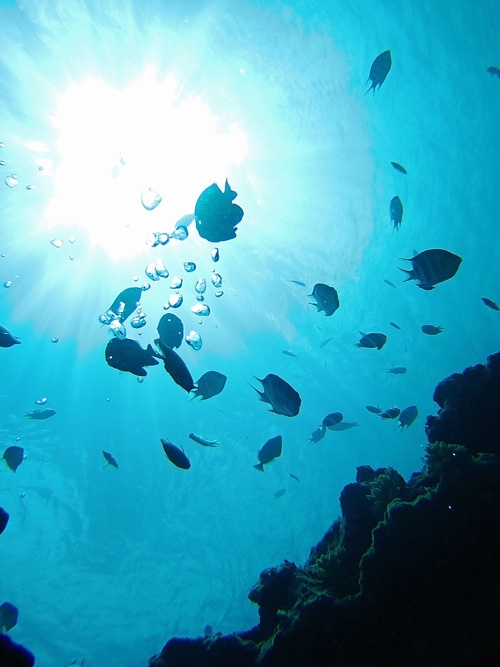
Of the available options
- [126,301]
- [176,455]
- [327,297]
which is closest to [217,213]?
[327,297]

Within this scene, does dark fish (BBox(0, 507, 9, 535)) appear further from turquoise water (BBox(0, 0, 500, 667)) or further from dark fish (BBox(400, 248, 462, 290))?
dark fish (BBox(400, 248, 462, 290))

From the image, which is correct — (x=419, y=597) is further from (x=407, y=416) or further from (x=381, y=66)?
(x=381, y=66)

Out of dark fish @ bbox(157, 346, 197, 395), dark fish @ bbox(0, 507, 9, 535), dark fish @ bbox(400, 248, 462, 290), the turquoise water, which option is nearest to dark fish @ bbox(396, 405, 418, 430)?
dark fish @ bbox(400, 248, 462, 290)

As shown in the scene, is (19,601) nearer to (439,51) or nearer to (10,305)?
(10,305)

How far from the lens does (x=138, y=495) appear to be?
3609 centimetres

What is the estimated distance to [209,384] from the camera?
16.2 feet

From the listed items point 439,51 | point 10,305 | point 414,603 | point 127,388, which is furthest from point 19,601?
point 439,51

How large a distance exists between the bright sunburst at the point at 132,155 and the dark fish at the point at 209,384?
10845mm

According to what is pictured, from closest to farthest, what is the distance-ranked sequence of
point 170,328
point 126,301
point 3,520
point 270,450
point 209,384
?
point 3,520 → point 209,384 → point 170,328 → point 126,301 → point 270,450

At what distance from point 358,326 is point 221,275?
12.7 m

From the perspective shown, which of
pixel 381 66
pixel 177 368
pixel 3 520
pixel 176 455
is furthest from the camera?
pixel 381 66

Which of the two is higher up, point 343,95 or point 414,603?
point 343,95

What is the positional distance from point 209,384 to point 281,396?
1.28 metres

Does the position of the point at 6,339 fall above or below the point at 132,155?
below
